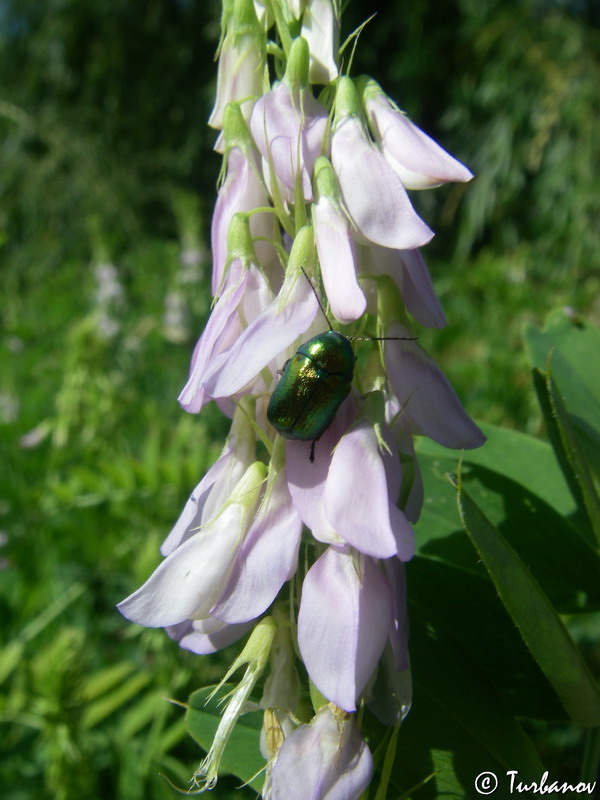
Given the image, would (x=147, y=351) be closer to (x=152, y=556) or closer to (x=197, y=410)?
(x=152, y=556)

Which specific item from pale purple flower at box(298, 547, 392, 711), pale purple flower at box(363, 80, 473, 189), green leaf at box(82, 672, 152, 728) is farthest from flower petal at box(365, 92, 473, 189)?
green leaf at box(82, 672, 152, 728)

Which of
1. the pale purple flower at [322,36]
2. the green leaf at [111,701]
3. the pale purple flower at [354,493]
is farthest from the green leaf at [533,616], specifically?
the green leaf at [111,701]

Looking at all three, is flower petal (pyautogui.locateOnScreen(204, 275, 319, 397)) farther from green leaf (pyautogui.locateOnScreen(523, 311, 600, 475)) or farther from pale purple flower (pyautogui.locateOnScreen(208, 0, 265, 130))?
green leaf (pyautogui.locateOnScreen(523, 311, 600, 475))

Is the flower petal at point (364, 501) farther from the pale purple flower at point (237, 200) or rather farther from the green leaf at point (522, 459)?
the green leaf at point (522, 459)

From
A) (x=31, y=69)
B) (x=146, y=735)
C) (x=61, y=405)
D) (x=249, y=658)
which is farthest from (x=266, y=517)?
(x=31, y=69)

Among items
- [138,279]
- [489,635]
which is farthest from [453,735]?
[138,279]

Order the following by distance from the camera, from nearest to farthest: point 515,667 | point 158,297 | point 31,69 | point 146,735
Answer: point 515,667 → point 146,735 → point 158,297 → point 31,69
